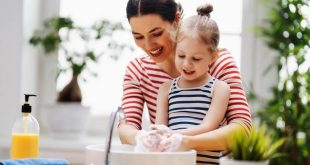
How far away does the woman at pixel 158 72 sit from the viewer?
4.39 ft

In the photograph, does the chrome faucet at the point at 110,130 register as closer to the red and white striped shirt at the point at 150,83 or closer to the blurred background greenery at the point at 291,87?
the red and white striped shirt at the point at 150,83

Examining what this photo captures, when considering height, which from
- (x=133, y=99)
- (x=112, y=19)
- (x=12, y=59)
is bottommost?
(x=133, y=99)

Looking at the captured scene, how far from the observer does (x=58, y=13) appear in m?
3.57

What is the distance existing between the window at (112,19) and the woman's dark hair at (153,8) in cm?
210

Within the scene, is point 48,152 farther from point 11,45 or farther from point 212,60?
point 212,60

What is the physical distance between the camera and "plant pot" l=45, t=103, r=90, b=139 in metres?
3.32

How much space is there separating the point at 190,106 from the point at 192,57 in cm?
10

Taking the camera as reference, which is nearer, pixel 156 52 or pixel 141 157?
pixel 141 157

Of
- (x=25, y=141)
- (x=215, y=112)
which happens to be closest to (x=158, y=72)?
(x=215, y=112)

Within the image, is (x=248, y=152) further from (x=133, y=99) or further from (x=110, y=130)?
(x=133, y=99)

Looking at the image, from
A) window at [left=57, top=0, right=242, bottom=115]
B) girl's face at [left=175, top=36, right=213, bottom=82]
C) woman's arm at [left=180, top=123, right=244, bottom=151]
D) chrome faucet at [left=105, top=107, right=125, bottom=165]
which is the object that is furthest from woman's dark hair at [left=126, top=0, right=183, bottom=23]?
window at [left=57, top=0, right=242, bottom=115]

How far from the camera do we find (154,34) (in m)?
1.41

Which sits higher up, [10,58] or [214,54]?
[10,58]

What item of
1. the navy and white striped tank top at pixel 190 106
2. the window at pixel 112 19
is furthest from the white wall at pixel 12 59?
the navy and white striped tank top at pixel 190 106
